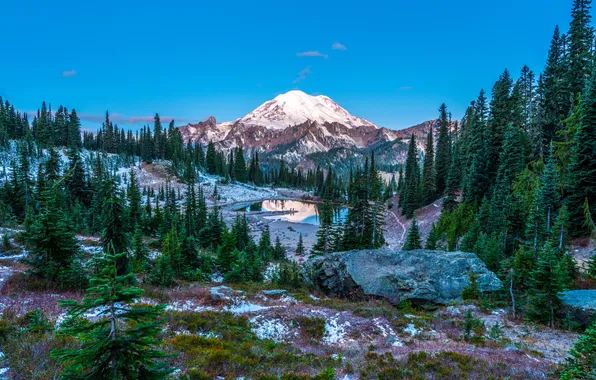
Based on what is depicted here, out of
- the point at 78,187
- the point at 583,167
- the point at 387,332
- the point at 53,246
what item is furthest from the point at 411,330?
the point at 78,187

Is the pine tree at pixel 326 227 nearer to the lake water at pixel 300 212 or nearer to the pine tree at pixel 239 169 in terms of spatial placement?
the lake water at pixel 300 212

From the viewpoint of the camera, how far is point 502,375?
816 centimetres

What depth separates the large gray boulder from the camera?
18609mm

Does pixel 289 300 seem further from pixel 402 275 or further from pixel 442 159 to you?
pixel 442 159

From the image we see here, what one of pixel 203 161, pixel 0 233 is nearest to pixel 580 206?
pixel 0 233

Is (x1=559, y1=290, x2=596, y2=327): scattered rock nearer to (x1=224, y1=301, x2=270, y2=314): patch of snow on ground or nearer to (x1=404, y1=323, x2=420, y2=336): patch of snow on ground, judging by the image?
(x1=404, y1=323, x2=420, y2=336): patch of snow on ground

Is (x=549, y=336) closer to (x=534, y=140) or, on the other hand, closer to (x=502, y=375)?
(x=502, y=375)

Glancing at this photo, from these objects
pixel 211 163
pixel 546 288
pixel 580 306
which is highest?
pixel 211 163

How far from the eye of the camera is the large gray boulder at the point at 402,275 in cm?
1861

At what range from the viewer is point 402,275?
64.4 ft

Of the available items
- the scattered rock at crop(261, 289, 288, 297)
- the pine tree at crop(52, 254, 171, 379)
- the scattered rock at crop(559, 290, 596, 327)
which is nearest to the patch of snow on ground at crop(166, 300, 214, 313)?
the scattered rock at crop(261, 289, 288, 297)

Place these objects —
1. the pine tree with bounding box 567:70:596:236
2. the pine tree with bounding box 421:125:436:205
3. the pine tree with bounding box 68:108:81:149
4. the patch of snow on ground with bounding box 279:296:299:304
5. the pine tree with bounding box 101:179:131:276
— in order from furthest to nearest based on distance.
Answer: the pine tree with bounding box 68:108:81:149 < the pine tree with bounding box 421:125:436:205 < the pine tree with bounding box 567:70:596:236 < the patch of snow on ground with bounding box 279:296:299:304 < the pine tree with bounding box 101:179:131:276

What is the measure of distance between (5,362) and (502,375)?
43.5 ft

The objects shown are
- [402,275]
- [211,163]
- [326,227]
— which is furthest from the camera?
[211,163]
